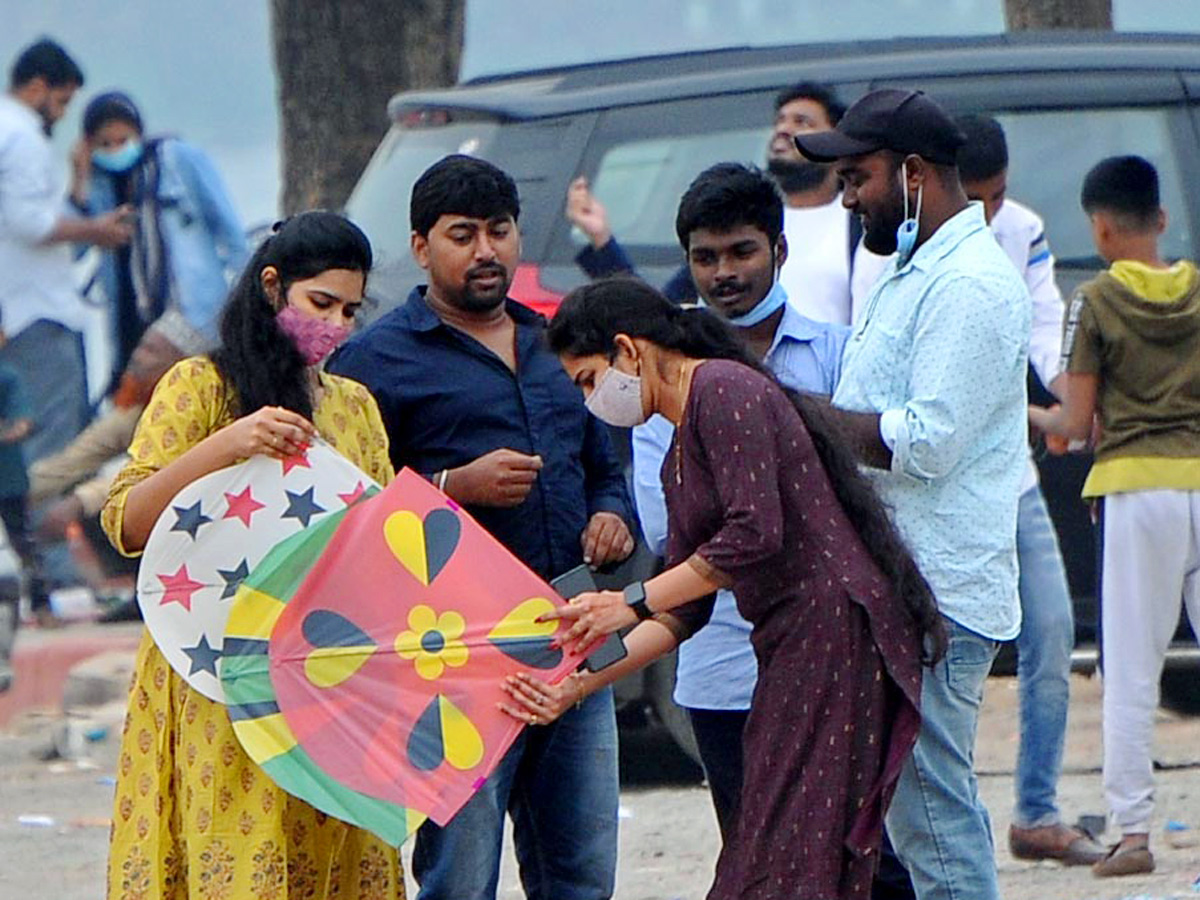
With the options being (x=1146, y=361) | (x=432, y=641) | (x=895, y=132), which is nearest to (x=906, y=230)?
(x=895, y=132)

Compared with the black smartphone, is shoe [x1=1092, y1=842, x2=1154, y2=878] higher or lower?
lower

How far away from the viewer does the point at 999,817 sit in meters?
7.16

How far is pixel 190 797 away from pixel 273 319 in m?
0.84

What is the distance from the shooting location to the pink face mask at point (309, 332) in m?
4.45

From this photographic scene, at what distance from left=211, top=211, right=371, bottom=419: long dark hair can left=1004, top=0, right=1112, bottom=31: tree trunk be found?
645cm

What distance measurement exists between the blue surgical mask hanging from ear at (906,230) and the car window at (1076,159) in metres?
3.47

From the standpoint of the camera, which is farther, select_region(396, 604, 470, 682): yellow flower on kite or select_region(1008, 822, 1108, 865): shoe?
select_region(1008, 822, 1108, 865): shoe

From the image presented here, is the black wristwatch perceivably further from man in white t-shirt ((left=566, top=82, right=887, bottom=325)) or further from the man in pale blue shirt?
man in white t-shirt ((left=566, top=82, right=887, bottom=325))

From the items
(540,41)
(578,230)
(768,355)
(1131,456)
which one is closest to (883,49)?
(578,230)

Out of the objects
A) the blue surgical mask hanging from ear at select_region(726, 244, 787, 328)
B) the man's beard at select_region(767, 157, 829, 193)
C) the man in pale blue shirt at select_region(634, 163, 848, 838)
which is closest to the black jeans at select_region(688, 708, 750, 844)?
the man in pale blue shirt at select_region(634, 163, 848, 838)

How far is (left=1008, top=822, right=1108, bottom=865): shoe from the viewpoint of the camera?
6.46 meters

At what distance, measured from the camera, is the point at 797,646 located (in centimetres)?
425

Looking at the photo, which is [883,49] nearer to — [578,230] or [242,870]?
[578,230]

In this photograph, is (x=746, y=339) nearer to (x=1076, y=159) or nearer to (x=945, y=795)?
(x=945, y=795)
